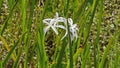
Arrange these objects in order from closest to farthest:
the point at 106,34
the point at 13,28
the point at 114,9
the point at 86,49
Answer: the point at 86,49 < the point at 13,28 < the point at 106,34 < the point at 114,9

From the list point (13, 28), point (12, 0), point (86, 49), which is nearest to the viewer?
point (86, 49)

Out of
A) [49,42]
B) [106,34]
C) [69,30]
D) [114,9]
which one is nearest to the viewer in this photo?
[69,30]

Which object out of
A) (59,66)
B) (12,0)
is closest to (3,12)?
(12,0)

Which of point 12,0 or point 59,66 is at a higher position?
point 12,0

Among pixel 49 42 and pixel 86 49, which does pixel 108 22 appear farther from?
pixel 86 49

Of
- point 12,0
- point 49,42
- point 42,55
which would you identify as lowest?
point 49,42

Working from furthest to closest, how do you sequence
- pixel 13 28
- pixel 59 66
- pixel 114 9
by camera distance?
pixel 114 9, pixel 13 28, pixel 59 66

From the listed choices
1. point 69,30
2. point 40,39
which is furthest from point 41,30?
point 69,30

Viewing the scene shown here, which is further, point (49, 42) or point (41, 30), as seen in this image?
point (49, 42)

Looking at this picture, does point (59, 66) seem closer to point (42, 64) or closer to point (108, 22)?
point (42, 64)
